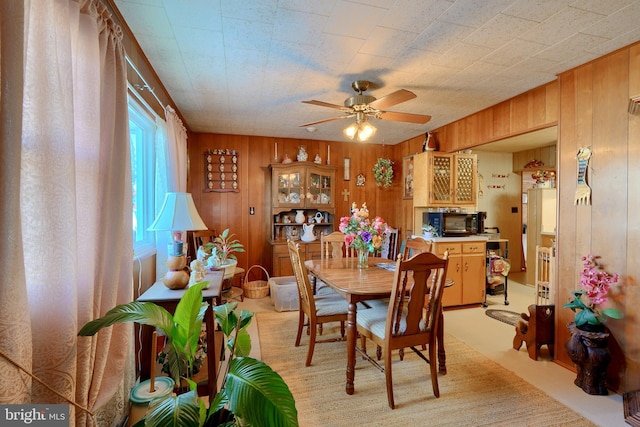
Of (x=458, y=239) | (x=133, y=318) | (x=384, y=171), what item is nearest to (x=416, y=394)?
(x=133, y=318)

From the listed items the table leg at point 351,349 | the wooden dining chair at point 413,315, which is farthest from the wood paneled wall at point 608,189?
the table leg at point 351,349

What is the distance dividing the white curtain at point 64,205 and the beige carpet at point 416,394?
121cm

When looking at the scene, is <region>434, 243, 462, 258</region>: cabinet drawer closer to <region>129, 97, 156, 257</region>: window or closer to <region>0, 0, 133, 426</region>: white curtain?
<region>129, 97, 156, 257</region>: window

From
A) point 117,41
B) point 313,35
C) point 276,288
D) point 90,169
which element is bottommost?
point 276,288

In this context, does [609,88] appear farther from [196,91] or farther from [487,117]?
[196,91]

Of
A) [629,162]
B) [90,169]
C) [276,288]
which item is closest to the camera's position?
[90,169]

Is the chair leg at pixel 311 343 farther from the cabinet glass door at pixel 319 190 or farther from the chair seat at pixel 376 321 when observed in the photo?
the cabinet glass door at pixel 319 190

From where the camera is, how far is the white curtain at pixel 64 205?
0.79 metres

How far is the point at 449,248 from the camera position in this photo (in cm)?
366

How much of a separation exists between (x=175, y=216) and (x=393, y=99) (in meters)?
1.79

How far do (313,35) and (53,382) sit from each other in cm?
209

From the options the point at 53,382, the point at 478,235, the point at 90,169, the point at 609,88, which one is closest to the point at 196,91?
the point at 90,169

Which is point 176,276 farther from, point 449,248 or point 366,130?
point 449,248

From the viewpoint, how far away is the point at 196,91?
2.84 m
